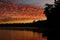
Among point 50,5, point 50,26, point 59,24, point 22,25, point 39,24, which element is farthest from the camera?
point 22,25

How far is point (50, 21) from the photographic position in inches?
929

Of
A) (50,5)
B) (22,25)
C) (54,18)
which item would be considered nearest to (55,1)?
(50,5)

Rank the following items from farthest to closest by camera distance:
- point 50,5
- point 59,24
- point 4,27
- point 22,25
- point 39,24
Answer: point 4,27 < point 22,25 < point 39,24 < point 50,5 < point 59,24

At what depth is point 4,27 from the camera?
125 feet

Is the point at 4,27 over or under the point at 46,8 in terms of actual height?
under

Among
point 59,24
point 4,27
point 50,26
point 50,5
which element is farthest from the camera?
point 4,27

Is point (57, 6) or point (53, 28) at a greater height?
point (57, 6)

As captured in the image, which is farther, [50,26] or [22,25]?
[22,25]

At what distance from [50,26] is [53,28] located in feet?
3.31

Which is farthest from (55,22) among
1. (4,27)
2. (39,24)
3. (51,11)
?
(4,27)

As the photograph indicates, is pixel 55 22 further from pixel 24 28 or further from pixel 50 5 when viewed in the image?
pixel 24 28

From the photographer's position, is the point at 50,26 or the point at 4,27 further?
the point at 4,27

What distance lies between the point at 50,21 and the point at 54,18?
2.44 feet

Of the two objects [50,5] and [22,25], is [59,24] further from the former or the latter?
[22,25]
